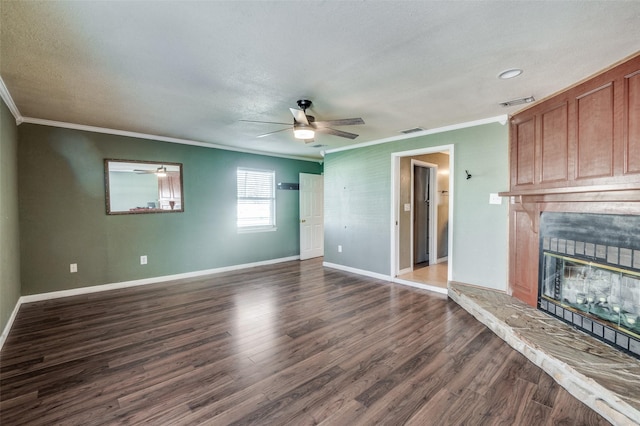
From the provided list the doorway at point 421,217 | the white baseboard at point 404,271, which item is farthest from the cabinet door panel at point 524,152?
the white baseboard at point 404,271

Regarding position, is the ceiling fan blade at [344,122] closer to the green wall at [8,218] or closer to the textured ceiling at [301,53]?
the textured ceiling at [301,53]

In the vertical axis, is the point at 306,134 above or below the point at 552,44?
below

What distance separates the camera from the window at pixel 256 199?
19.6ft

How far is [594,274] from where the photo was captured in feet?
8.36

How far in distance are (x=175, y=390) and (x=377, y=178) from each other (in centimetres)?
412

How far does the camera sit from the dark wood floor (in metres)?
1.87

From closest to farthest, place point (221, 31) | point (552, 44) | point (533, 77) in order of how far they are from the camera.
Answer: point (221, 31)
point (552, 44)
point (533, 77)

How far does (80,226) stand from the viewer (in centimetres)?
421

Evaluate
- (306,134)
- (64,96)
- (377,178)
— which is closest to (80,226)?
(64,96)

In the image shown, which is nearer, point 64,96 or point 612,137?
point 612,137

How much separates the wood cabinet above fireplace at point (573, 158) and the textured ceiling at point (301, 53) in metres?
0.19

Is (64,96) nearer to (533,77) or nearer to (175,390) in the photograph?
(175,390)

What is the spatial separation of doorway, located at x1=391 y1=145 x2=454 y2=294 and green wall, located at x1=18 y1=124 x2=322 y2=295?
117 inches

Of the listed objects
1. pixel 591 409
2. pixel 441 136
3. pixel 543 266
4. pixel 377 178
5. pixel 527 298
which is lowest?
pixel 591 409
